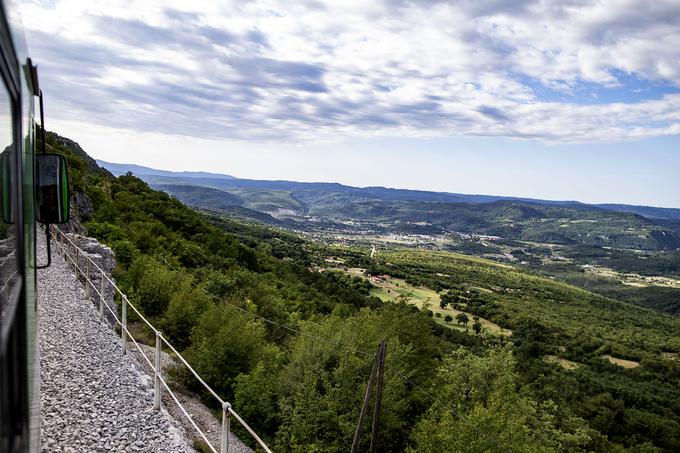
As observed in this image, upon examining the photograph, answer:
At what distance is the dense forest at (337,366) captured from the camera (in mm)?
18062

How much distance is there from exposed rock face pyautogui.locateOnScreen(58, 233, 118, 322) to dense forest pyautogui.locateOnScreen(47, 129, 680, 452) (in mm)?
2281

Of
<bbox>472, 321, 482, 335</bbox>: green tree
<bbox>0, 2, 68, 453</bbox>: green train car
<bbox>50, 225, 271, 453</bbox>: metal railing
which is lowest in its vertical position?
<bbox>472, 321, 482, 335</bbox>: green tree

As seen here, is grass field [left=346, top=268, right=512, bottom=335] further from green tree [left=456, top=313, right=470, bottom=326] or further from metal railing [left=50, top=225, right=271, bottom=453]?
metal railing [left=50, top=225, right=271, bottom=453]

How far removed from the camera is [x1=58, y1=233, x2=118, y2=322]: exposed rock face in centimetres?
1451

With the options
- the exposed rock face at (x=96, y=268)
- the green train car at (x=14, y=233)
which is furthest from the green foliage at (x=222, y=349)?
the green train car at (x=14, y=233)

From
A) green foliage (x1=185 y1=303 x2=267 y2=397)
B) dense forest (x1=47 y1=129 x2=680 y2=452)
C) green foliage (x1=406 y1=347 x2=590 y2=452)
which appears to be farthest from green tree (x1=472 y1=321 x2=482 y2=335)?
green foliage (x1=185 y1=303 x2=267 y2=397)

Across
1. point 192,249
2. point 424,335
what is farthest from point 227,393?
point 192,249

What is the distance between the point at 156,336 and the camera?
8586 millimetres

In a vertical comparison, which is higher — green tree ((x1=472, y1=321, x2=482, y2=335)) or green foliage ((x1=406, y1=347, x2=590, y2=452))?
green foliage ((x1=406, y1=347, x2=590, y2=452))

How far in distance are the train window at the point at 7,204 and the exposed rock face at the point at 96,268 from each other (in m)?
11.2

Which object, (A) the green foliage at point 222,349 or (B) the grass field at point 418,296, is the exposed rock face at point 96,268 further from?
(B) the grass field at point 418,296

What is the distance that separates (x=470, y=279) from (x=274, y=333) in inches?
4930

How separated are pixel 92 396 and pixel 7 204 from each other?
22.7 ft

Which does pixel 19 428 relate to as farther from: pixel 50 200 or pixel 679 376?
pixel 679 376
